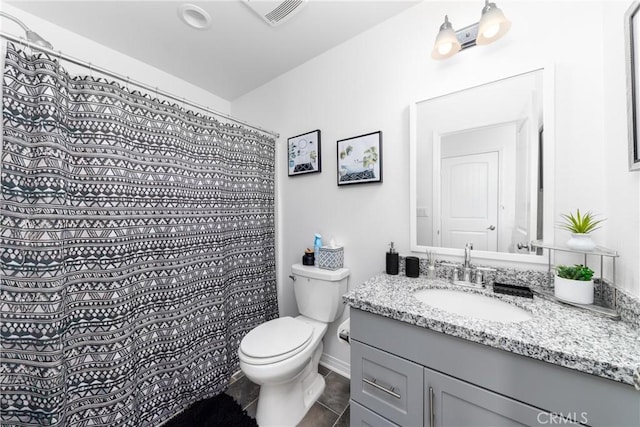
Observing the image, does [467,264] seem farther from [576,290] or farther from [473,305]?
[576,290]

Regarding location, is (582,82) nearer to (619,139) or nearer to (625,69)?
(625,69)

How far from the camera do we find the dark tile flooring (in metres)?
1.26

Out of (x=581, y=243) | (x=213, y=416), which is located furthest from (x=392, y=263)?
(x=213, y=416)

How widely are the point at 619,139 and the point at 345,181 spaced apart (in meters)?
1.16

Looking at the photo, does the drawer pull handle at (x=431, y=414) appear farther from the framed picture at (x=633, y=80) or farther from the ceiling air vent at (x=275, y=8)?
the ceiling air vent at (x=275, y=8)

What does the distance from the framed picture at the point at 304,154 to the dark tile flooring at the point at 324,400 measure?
57.9 inches

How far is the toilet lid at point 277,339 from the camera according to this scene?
3.80 feet

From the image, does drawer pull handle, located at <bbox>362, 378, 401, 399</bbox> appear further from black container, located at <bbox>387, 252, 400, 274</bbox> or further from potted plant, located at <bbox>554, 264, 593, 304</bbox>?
potted plant, located at <bbox>554, 264, 593, 304</bbox>

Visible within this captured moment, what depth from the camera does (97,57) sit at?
1.54 meters

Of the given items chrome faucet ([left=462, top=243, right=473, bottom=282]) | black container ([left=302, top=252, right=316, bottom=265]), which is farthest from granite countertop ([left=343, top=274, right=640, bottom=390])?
black container ([left=302, top=252, right=316, bottom=265])

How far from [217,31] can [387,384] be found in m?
2.13

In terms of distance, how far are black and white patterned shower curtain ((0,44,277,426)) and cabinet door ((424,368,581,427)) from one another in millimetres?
1279

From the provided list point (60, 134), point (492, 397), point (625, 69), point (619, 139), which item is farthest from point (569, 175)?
point (60, 134)

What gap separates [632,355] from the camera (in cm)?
57
